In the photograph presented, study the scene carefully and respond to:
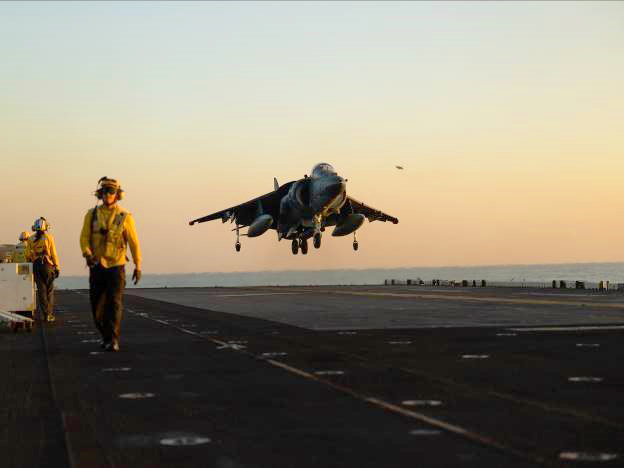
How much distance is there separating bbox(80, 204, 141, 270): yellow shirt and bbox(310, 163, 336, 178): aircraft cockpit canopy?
38.5 metres

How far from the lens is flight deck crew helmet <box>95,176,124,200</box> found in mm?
13594

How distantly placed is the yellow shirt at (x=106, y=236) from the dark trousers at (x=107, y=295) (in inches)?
6.1

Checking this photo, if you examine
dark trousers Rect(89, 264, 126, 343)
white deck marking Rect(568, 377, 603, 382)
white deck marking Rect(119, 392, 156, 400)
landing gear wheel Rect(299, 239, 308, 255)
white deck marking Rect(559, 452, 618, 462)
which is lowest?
white deck marking Rect(119, 392, 156, 400)

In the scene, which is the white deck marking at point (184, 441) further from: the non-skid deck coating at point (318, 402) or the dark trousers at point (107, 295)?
the dark trousers at point (107, 295)

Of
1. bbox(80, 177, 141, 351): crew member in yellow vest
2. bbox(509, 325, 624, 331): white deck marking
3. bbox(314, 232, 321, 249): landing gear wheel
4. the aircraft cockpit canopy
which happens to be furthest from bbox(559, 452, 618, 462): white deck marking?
bbox(314, 232, 321, 249): landing gear wheel

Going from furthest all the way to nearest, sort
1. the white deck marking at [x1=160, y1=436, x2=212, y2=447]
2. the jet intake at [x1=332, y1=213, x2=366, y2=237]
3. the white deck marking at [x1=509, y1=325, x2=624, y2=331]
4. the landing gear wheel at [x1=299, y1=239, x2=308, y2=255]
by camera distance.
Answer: the landing gear wheel at [x1=299, y1=239, x2=308, y2=255]
the jet intake at [x1=332, y1=213, x2=366, y2=237]
the white deck marking at [x1=509, y1=325, x2=624, y2=331]
the white deck marking at [x1=160, y1=436, x2=212, y2=447]

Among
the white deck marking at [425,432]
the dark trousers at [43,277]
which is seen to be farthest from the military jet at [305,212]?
the white deck marking at [425,432]

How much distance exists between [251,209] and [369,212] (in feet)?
31.5

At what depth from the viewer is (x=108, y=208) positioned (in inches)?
540

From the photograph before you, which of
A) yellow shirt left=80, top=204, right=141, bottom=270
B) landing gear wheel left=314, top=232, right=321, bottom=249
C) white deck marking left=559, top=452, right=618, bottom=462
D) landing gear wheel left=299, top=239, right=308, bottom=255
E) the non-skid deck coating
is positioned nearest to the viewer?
white deck marking left=559, top=452, right=618, bottom=462

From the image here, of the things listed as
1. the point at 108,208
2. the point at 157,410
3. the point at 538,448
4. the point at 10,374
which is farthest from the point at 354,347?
the point at 538,448

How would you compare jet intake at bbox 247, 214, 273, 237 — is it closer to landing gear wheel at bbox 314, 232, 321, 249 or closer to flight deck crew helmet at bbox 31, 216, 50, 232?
landing gear wheel at bbox 314, 232, 321, 249

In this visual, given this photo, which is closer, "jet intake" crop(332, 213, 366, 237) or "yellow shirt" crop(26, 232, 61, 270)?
"yellow shirt" crop(26, 232, 61, 270)

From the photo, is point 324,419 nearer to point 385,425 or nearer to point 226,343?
point 385,425
